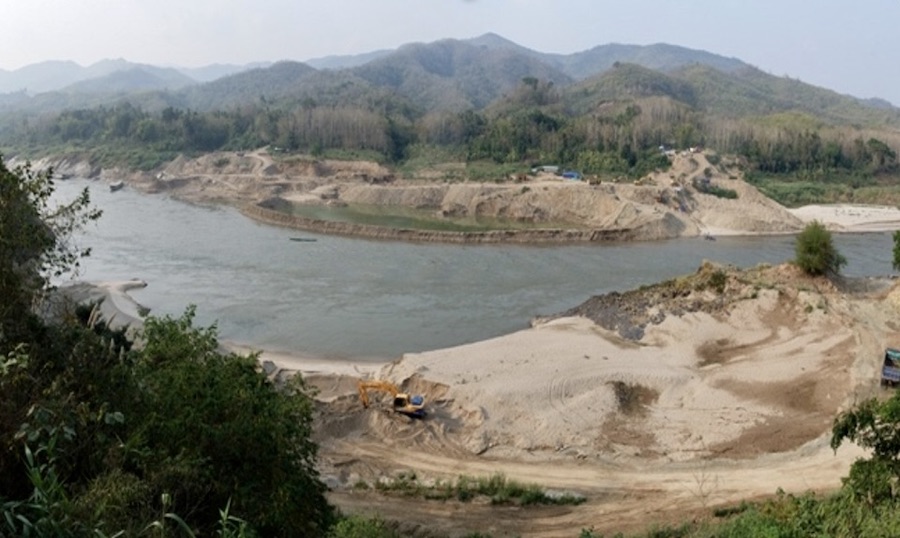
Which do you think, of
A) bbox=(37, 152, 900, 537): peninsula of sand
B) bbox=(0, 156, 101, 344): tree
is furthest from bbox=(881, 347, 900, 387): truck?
bbox=(0, 156, 101, 344): tree

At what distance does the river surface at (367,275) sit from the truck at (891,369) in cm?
1453

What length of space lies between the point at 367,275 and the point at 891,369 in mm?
27131

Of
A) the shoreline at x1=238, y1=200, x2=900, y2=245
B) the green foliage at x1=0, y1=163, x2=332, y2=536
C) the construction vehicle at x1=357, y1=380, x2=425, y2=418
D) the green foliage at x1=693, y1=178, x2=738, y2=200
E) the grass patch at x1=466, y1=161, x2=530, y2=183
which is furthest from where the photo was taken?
the grass patch at x1=466, y1=161, x2=530, y2=183

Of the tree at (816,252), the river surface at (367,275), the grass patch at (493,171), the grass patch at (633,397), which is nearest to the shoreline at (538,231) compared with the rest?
the river surface at (367,275)

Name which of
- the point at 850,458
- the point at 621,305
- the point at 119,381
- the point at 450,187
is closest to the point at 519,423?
the point at 850,458

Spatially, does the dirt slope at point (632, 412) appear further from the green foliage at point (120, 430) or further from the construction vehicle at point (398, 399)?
the green foliage at point (120, 430)

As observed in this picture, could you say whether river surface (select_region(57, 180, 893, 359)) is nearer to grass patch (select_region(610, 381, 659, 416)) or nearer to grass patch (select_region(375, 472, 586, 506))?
grass patch (select_region(610, 381, 659, 416))

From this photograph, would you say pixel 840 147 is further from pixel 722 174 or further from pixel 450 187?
pixel 450 187

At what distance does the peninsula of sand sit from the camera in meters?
16.6

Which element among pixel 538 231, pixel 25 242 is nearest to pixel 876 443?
pixel 25 242

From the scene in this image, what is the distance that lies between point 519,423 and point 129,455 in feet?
50.8

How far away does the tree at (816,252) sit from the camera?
34156mm

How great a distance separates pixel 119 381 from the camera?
7684mm

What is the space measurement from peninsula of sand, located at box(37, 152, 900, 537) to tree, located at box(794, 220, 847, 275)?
0.68 metres
